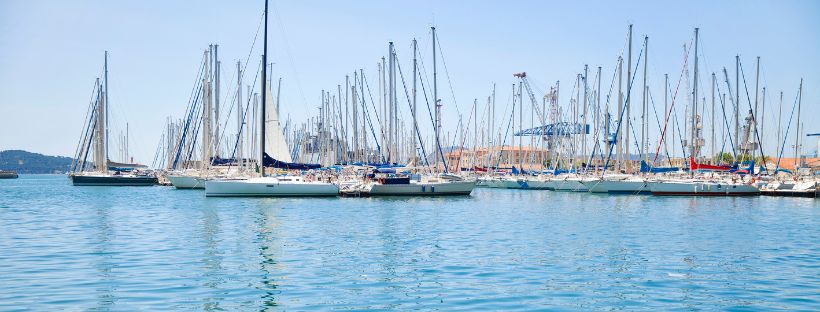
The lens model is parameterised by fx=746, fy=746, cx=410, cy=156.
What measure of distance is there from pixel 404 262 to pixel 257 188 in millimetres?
32901

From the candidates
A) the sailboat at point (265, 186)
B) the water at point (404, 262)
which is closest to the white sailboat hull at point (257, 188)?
the sailboat at point (265, 186)

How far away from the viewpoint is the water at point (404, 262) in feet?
48.1

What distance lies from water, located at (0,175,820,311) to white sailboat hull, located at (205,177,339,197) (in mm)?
14209

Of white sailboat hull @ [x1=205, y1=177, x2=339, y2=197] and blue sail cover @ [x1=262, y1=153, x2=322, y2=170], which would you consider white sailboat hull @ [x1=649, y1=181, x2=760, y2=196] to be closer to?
white sailboat hull @ [x1=205, y1=177, x2=339, y2=197]

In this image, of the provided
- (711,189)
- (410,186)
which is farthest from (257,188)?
(711,189)

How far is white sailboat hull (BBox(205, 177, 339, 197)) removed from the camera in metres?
50.8

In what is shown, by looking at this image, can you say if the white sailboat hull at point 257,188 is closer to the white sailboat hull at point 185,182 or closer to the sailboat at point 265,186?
the sailboat at point 265,186

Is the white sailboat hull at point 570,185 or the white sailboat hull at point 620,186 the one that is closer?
the white sailboat hull at point 620,186

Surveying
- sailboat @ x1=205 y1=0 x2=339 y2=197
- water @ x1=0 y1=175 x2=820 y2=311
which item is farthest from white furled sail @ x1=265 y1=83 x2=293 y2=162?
water @ x1=0 y1=175 x2=820 y2=311

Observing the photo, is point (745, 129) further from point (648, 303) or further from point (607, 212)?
point (648, 303)

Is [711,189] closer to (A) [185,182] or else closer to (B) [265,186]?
(B) [265,186]

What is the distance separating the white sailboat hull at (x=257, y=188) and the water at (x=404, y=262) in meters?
14.2

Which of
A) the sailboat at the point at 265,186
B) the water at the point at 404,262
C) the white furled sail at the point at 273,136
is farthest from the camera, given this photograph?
the white furled sail at the point at 273,136

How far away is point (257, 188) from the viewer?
5097cm
